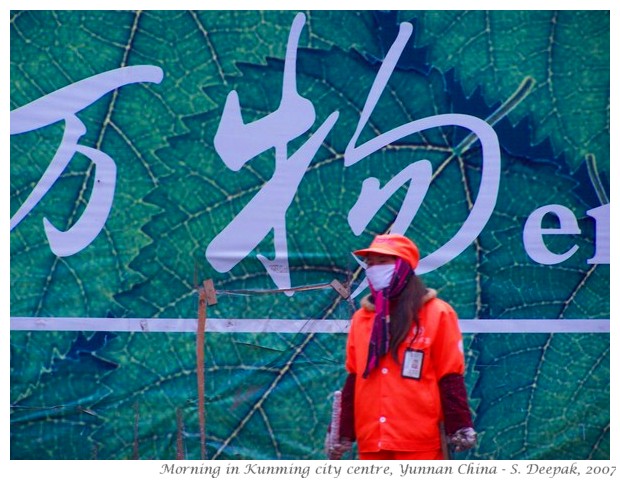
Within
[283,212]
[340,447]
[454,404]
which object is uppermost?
[283,212]

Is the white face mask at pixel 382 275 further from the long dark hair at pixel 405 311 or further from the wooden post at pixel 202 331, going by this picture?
the wooden post at pixel 202 331

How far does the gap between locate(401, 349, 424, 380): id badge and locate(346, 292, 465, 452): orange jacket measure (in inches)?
0.6

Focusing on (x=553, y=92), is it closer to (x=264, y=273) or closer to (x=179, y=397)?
(x=264, y=273)

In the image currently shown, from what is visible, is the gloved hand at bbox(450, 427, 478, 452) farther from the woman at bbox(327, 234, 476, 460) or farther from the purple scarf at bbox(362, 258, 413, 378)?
the purple scarf at bbox(362, 258, 413, 378)

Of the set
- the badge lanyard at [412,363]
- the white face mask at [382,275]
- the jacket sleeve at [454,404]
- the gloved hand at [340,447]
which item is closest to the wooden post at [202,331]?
the gloved hand at [340,447]

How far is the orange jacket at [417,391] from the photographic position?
4453mm

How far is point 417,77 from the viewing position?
5.54 m

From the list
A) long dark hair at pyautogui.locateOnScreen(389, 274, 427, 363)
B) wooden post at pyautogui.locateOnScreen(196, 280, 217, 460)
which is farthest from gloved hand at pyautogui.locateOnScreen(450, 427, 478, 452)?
wooden post at pyautogui.locateOnScreen(196, 280, 217, 460)

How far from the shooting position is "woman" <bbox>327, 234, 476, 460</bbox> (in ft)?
14.6

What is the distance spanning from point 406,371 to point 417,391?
103 millimetres

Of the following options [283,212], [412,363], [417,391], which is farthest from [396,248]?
[283,212]

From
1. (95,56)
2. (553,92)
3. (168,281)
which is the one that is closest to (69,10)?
(95,56)

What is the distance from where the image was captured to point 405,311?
452 centimetres

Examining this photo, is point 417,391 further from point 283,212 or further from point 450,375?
point 283,212
